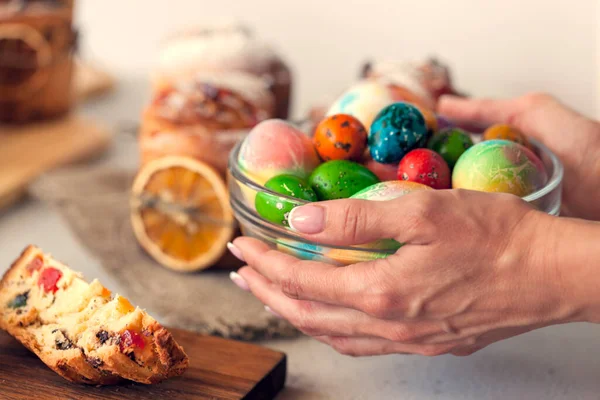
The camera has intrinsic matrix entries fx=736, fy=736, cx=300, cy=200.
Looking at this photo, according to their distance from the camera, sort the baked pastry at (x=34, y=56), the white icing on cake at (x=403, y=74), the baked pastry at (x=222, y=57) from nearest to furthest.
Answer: the white icing on cake at (x=403, y=74) < the baked pastry at (x=222, y=57) < the baked pastry at (x=34, y=56)

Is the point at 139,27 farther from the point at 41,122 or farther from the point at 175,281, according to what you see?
the point at 175,281

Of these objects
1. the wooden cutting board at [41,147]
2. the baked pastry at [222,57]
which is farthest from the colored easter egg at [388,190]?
the wooden cutting board at [41,147]

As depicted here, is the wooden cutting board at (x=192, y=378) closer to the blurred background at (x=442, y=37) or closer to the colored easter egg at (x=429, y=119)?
the colored easter egg at (x=429, y=119)

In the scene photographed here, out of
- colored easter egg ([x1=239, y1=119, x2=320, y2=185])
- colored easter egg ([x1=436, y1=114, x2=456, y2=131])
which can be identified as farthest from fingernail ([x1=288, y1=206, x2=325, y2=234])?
colored easter egg ([x1=436, y1=114, x2=456, y2=131])

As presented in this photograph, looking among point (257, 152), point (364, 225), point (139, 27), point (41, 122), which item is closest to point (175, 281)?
point (257, 152)

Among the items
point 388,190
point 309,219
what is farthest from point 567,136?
point 309,219

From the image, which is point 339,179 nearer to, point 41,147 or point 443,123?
point 443,123
